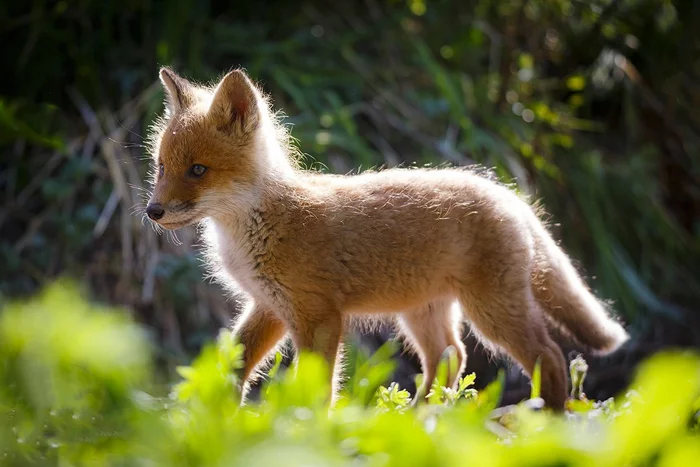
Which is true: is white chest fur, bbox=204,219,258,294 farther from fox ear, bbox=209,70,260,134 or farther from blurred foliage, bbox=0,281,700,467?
blurred foliage, bbox=0,281,700,467

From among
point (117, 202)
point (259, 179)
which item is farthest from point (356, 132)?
point (259, 179)

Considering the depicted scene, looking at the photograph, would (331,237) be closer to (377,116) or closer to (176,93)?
(176,93)

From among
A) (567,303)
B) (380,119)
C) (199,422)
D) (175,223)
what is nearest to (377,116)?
(380,119)

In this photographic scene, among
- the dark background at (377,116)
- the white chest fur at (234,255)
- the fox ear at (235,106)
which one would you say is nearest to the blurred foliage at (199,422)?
the white chest fur at (234,255)

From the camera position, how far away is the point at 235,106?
333 cm

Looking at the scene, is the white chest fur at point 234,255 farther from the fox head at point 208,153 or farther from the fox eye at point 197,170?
the fox eye at point 197,170

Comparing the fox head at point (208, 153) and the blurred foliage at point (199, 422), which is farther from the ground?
the blurred foliage at point (199, 422)

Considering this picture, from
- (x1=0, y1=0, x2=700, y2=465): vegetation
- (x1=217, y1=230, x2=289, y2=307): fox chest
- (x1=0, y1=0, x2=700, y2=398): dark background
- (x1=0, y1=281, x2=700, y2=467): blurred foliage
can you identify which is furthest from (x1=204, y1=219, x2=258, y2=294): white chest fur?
(x1=0, y1=281, x2=700, y2=467): blurred foliage

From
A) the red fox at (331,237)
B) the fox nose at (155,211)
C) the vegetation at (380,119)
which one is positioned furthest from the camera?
the vegetation at (380,119)

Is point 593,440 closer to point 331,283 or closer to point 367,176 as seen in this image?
point 331,283

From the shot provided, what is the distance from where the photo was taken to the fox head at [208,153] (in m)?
3.13

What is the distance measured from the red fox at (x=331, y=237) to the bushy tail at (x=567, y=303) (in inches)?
0.5

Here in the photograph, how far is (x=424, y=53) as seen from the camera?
626 cm

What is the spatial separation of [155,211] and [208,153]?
0.35 meters
